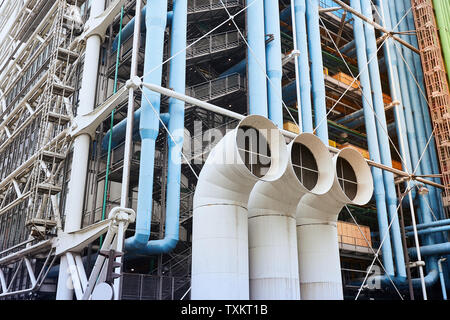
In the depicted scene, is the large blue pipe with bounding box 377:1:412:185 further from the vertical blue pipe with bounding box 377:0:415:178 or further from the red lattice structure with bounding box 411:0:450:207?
the red lattice structure with bounding box 411:0:450:207

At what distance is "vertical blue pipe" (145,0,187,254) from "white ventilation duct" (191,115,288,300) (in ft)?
10.0

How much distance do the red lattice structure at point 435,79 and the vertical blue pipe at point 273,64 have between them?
1155 cm

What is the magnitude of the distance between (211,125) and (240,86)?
2783 mm

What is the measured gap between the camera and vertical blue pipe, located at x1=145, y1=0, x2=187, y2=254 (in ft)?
53.0

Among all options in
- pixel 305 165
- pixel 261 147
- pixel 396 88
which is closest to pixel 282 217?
pixel 305 165

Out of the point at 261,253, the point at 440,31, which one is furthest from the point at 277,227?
the point at 440,31

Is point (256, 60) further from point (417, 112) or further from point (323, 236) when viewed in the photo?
point (417, 112)

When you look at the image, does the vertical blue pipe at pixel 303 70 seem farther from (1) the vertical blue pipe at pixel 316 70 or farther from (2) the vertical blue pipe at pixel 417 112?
(2) the vertical blue pipe at pixel 417 112

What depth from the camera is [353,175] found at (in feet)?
49.2

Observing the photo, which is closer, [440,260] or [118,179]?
[118,179]

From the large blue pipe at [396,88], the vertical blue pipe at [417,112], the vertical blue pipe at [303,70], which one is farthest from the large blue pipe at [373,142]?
the vertical blue pipe at [303,70]
